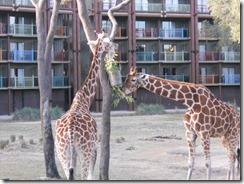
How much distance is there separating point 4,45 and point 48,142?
32.8 metres

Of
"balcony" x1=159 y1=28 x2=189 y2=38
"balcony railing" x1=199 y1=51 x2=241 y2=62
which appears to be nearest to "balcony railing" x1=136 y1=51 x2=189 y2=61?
"balcony" x1=159 y1=28 x2=189 y2=38

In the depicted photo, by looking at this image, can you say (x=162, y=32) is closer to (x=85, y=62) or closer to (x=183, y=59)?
(x=183, y=59)

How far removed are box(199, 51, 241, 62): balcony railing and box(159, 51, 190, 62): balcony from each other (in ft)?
5.05

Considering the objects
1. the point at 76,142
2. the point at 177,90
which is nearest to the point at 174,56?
the point at 177,90

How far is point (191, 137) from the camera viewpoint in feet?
30.4

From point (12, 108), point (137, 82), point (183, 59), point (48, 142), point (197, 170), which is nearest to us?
point (137, 82)

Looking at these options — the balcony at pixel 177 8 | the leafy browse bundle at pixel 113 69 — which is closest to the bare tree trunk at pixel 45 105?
the leafy browse bundle at pixel 113 69

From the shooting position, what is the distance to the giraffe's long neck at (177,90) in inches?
360

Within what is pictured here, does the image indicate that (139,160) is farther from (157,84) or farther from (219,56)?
(219,56)

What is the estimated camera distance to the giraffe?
901cm

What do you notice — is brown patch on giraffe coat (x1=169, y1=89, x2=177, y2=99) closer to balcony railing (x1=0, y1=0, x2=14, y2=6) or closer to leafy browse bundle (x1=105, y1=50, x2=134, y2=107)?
leafy browse bundle (x1=105, y1=50, x2=134, y2=107)

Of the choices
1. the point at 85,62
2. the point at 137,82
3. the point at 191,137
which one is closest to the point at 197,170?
the point at 191,137

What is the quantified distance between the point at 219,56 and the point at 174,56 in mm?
4021

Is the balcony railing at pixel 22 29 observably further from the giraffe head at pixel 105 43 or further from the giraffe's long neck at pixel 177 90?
the giraffe's long neck at pixel 177 90
